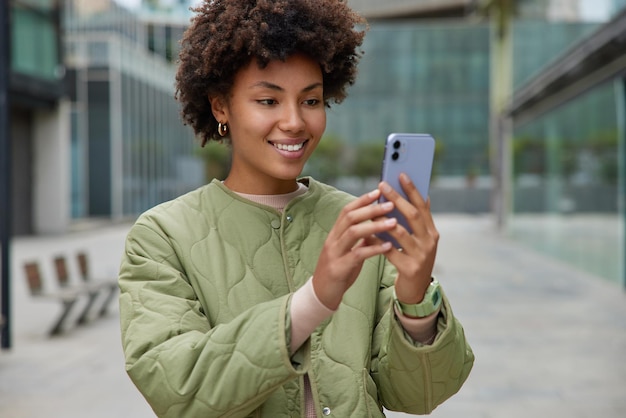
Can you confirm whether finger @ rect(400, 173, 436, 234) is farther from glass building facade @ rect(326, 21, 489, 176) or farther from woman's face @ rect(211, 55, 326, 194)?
glass building facade @ rect(326, 21, 489, 176)

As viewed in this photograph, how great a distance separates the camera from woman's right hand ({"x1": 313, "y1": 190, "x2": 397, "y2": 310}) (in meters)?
1.38

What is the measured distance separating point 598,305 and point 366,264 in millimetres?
10418

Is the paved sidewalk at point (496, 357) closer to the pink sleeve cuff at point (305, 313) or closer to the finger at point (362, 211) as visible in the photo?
the pink sleeve cuff at point (305, 313)

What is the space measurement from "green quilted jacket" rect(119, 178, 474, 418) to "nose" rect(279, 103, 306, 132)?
0.71 ft

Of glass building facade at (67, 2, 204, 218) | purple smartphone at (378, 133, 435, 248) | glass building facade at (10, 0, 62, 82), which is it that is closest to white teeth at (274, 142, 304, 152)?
purple smartphone at (378, 133, 435, 248)

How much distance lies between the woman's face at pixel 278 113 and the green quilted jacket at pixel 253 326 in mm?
135

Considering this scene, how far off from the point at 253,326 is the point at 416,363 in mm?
363

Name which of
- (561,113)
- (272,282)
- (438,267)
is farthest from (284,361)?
(561,113)

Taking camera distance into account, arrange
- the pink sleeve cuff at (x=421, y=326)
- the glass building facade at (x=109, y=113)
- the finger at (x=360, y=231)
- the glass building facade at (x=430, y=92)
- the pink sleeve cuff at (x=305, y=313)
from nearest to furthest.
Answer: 1. the finger at (x=360, y=231)
2. the pink sleeve cuff at (x=305, y=313)
3. the pink sleeve cuff at (x=421, y=326)
4. the glass building facade at (x=109, y=113)
5. the glass building facade at (x=430, y=92)

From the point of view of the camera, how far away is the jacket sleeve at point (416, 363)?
1.63 metres

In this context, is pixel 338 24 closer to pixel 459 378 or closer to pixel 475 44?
pixel 459 378

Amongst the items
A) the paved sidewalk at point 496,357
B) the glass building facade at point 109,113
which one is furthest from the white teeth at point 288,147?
the glass building facade at point 109,113

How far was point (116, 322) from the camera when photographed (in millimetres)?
10258

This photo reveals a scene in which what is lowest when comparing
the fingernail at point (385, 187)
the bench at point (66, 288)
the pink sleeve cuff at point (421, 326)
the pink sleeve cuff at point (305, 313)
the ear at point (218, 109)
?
the bench at point (66, 288)
